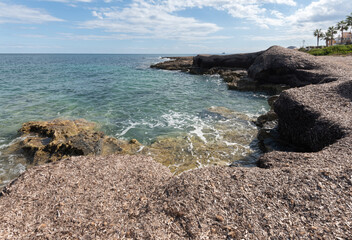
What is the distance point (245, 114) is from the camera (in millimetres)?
17297

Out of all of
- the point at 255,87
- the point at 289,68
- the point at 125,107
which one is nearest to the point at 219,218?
the point at 125,107

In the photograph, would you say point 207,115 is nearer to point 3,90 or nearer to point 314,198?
point 314,198

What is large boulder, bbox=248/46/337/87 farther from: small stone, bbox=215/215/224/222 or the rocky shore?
small stone, bbox=215/215/224/222

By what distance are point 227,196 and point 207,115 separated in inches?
495

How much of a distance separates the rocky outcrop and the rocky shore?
9.72 feet

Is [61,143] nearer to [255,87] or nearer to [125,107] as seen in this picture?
A: [125,107]

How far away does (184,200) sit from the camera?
5203 mm

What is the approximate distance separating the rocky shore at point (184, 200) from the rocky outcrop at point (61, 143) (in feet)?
9.72

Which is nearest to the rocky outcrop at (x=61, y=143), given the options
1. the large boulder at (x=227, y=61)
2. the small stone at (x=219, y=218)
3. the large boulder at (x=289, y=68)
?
the small stone at (x=219, y=218)

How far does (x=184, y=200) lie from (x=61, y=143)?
8.52m

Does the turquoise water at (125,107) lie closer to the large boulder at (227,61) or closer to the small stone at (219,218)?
the small stone at (219,218)

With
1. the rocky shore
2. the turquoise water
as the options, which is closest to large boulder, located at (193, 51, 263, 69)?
the turquoise water

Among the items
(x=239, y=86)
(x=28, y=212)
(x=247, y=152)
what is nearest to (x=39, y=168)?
(x=28, y=212)

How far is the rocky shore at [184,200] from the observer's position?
443cm
